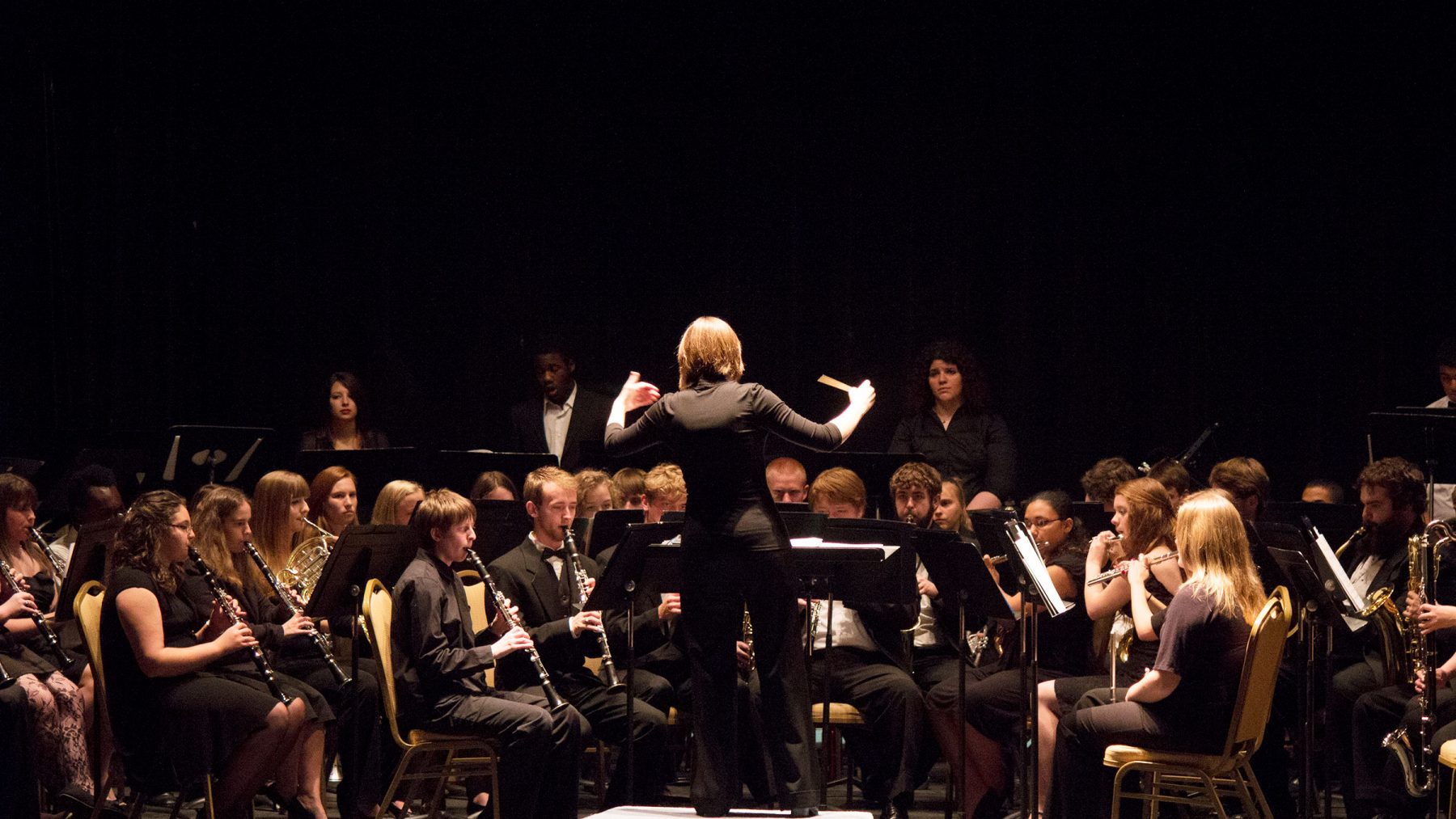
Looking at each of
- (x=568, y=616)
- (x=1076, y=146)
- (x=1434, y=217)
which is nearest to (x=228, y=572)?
(x=568, y=616)

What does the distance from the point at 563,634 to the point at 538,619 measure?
23cm

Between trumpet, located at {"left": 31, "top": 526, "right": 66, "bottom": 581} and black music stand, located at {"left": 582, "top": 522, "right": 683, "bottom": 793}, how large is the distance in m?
2.36

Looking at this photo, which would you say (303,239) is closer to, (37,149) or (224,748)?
(37,149)

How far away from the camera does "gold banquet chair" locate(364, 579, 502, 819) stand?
18.4ft

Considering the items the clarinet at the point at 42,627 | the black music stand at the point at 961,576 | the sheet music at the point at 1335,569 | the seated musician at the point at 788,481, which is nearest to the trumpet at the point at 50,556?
the clarinet at the point at 42,627

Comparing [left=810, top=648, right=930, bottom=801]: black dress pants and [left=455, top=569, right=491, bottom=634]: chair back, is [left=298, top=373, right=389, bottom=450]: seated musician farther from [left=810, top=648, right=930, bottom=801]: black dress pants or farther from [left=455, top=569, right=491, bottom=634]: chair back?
[left=810, top=648, right=930, bottom=801]: black dress pants

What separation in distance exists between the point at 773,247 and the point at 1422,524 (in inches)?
166

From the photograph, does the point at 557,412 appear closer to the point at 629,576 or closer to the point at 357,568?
the point at 357,568

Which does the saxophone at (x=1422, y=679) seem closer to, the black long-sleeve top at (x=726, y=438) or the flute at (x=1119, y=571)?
the flute at (x=1119, y=571)

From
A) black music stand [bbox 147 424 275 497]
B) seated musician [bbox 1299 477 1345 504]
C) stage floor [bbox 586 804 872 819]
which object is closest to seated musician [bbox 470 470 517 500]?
black music stand [bbox 147 424 275 497]

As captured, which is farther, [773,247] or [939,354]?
[773,247]

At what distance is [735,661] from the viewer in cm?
496

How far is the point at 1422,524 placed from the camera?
6.42 metres

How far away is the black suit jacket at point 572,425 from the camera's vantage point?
29.4 ft
